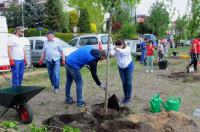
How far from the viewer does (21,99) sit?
290 inches

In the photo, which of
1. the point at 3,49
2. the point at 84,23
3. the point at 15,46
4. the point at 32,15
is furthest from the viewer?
the point at 84,23

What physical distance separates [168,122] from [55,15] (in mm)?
44559

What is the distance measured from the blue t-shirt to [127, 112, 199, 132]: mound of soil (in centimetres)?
172

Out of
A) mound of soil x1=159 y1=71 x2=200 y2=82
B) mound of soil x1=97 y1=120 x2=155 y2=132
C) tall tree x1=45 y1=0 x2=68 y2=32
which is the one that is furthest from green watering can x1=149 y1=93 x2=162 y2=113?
tall tree x1=45 y1=0 x2=68 y2=32

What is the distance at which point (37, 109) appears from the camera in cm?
896

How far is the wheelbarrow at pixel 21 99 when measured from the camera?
7.11m

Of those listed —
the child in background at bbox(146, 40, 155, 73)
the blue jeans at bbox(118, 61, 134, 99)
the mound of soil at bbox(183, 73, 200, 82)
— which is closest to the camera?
the blue jeans at bbox(118, 61, 134, 99)

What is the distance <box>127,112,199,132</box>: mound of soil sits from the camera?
6777 mm

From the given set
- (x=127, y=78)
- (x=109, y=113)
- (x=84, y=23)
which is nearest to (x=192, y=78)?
(x=127, y=78)

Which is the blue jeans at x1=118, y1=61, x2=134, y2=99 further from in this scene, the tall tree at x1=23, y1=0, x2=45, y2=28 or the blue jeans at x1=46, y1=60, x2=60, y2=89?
the tall tree at x1=23, y1=0, x2=45, y2=28

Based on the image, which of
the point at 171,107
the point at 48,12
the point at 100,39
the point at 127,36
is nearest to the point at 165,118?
the point at 171,107

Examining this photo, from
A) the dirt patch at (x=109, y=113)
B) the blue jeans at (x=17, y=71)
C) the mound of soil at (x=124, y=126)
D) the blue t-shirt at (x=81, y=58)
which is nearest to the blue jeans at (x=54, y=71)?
the blue jeans at (x=17, y=71)

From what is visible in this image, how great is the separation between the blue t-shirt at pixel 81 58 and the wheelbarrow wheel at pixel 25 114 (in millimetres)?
1680

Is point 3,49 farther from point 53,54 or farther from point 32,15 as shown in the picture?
point 32,15
